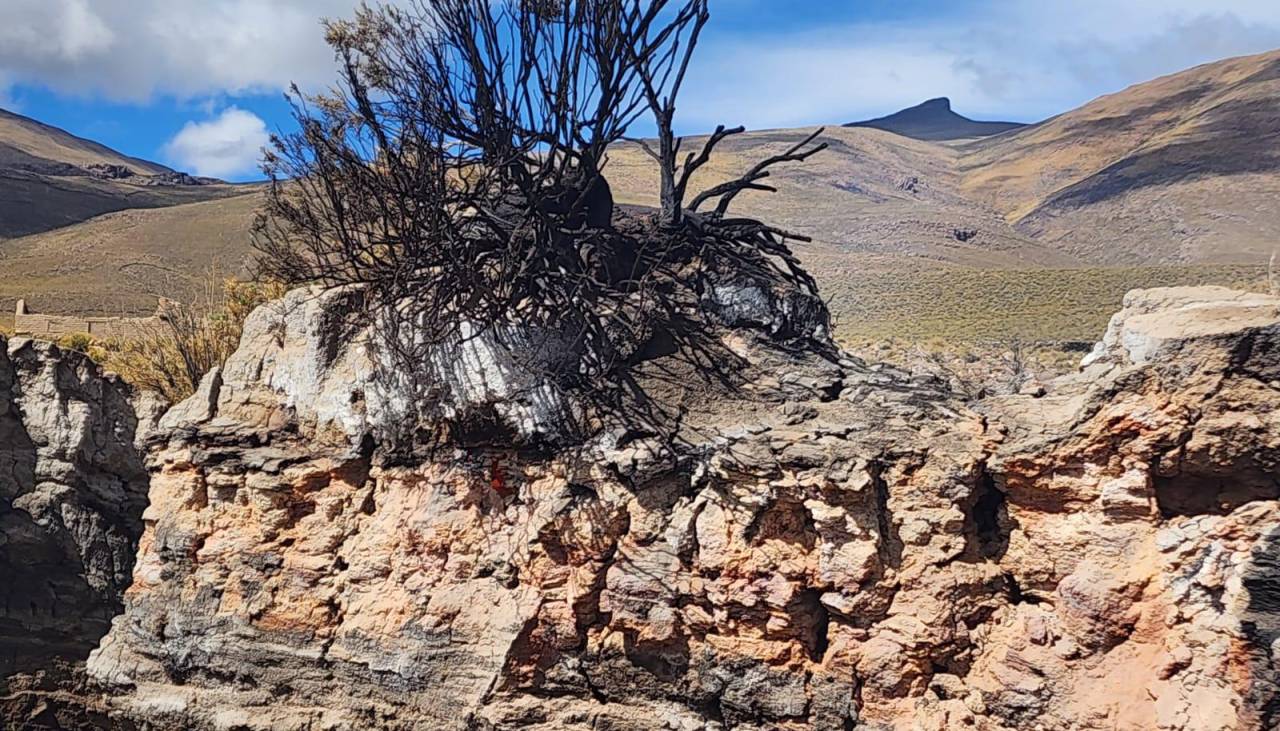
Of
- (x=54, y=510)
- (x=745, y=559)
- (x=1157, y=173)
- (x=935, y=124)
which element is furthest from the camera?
(x=935, y=124)

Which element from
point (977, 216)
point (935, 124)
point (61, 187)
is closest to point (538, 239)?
point (61, 187)

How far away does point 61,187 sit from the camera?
60.1 m

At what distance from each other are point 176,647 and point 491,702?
2333mm

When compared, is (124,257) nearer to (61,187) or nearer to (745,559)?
(61,187)

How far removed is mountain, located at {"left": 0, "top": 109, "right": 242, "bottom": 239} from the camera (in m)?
53.4

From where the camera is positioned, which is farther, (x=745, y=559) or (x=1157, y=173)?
(x=1157, y=173)

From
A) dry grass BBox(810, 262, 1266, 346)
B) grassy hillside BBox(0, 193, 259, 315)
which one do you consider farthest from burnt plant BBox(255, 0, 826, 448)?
grassy hillside BBox(0, 193, 259, 315)

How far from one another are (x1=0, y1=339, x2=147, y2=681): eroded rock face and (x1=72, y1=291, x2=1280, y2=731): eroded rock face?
8.13 ft

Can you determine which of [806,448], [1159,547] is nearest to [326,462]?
[806,448]

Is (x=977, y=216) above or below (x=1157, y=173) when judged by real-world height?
below

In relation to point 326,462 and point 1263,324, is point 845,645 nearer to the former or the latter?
point 1263,324

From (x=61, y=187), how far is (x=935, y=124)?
114m

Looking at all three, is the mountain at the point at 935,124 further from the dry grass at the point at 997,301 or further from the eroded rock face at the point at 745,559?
Answer: the eroded rock face at the point at 745,559

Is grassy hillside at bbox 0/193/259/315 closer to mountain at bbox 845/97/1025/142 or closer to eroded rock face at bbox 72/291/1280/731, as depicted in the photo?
eroded rock face at bbox 72/291/1280/731
